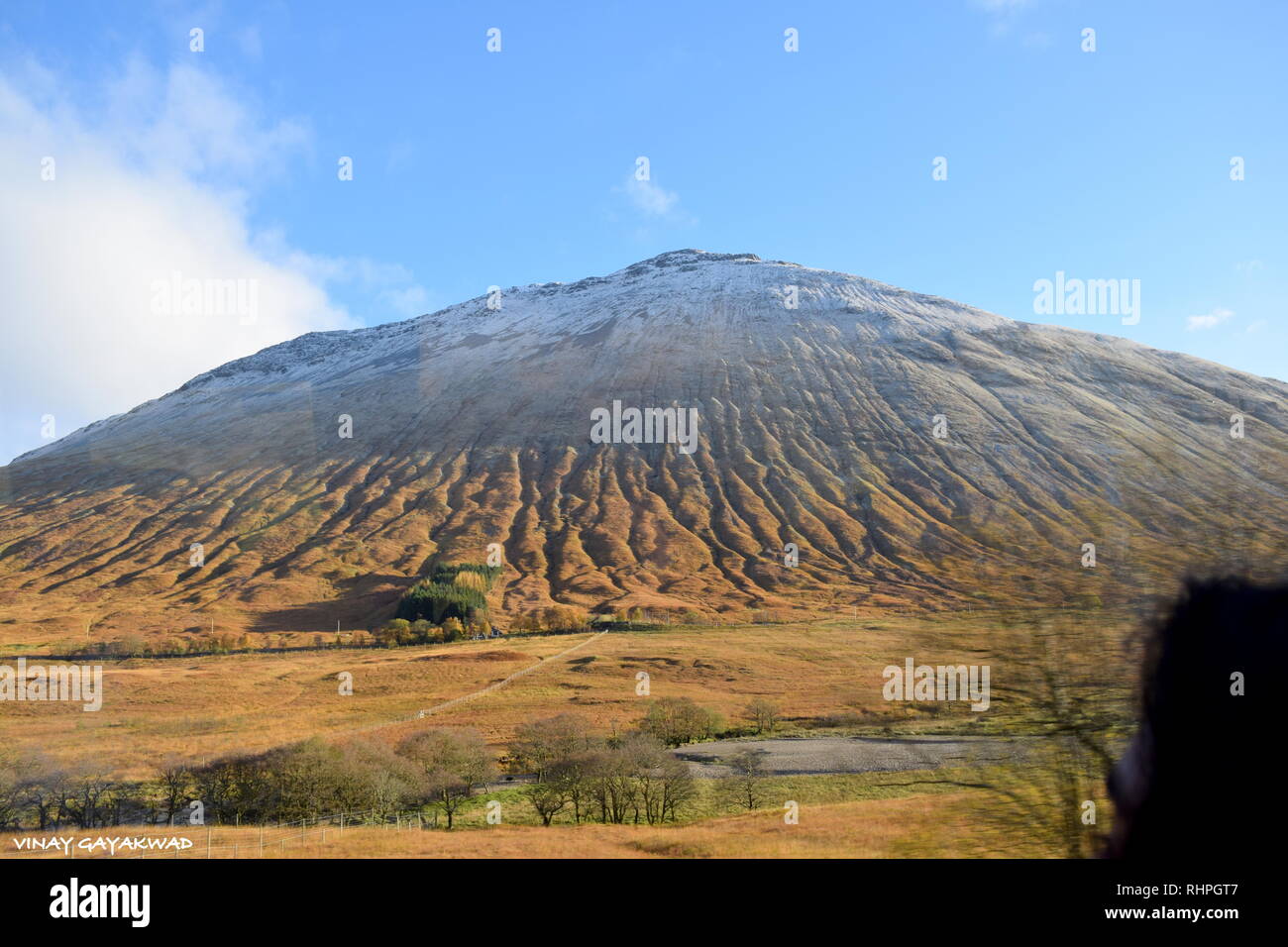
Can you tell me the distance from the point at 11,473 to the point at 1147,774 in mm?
187710

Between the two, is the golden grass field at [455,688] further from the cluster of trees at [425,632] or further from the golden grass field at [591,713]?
the cluster of trees at [425,632]

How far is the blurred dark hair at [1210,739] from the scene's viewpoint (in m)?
2.07

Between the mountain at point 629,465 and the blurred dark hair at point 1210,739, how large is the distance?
229 ft

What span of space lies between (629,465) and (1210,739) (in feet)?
405

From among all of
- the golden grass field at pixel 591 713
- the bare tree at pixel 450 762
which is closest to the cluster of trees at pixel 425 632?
the golden grass field at pixel 591 713

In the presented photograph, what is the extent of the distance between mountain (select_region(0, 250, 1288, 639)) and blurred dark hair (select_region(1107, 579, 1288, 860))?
69665 millimetres

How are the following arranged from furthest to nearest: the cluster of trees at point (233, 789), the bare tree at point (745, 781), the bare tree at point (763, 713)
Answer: the bare tree at point (763, 713), the bare tree at point (745, 781), the cluster of trees at point (233, 789)

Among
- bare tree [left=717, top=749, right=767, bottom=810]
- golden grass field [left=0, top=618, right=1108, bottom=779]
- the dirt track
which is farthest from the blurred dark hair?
golden grass field [left=0, top=618, right=1108, bottom=779]

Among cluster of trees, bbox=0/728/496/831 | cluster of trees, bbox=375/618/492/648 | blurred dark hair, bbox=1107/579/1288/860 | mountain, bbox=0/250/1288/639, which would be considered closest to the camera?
blurred dark hair, bbox=1107/579/1288/860

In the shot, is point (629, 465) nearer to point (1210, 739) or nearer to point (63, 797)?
point (63, 797)

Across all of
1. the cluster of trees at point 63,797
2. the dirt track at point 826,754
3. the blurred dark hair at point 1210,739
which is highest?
the blurred dark hair at point 1210,739

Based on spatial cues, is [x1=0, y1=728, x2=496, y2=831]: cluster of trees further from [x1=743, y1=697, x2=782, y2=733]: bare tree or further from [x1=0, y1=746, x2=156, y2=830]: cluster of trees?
[x1=743, y1=697, x2=782, y2=733]: bare tree

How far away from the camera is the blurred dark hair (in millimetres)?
2068

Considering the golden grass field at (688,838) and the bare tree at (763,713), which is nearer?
the golden grass field at (688,838)
